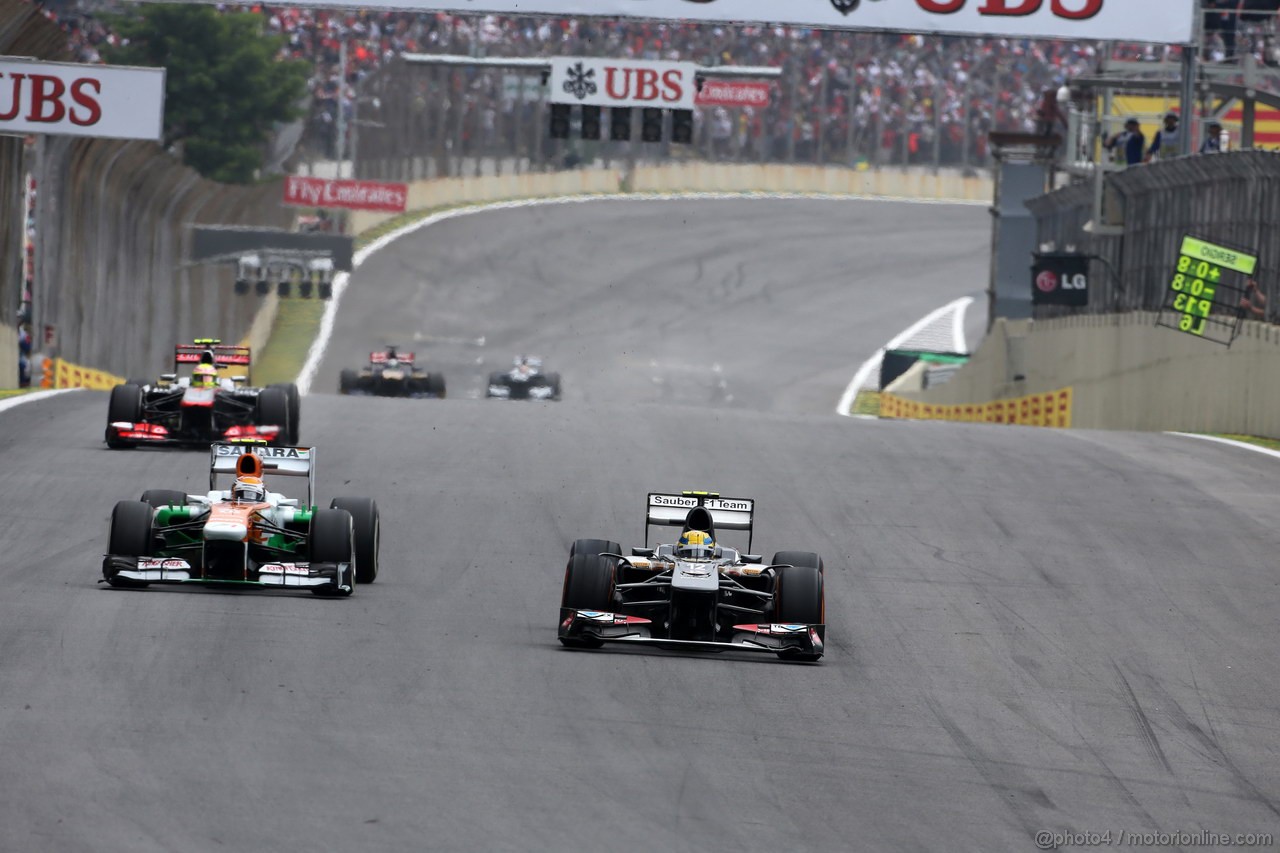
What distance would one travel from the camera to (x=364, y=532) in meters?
13.0

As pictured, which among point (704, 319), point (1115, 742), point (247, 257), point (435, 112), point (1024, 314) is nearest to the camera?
point (1115, 742)

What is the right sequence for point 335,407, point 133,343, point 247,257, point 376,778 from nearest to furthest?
point 376,778 < point 335,407 < point 133,343 < point 247,257

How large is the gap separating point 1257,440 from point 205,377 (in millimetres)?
12056

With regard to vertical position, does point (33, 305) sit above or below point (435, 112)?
below

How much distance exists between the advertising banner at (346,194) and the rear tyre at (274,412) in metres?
28.6

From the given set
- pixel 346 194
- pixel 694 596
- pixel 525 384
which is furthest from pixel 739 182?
pixel 694 596

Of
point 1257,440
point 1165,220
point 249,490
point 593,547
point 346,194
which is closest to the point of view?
point 593,547

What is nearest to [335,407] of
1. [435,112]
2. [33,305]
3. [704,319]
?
[33,305]

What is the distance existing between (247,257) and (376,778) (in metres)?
33.1

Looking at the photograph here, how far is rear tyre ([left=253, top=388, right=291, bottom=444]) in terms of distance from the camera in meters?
19.6

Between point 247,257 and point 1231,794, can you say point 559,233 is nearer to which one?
point 247,257

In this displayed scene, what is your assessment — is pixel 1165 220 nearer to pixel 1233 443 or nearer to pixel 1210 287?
pixel 1210 287

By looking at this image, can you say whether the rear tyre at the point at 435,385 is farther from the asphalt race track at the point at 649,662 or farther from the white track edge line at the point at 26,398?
the asphalt race track at the point at 649,662

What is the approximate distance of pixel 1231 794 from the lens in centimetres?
893
